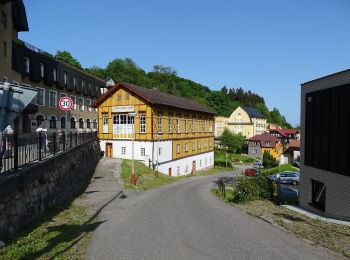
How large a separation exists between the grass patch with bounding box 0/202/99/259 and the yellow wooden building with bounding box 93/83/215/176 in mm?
23979

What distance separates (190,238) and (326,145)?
11.6 metres

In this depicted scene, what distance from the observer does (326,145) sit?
63.8 feet

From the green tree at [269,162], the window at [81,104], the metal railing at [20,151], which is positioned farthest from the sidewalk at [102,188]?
the green tree at [269,162]

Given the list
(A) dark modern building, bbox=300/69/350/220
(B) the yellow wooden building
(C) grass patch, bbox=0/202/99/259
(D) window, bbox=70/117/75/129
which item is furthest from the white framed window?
(C) grass patch, bbox=0/202/99/259

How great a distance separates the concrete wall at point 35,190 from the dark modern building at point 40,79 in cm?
503

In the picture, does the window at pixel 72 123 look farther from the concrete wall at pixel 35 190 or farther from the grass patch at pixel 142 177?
the concrete wall at pixel 35 190

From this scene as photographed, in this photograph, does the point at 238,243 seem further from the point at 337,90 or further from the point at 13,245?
the point at 337,90

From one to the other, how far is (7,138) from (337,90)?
1553 centimetres

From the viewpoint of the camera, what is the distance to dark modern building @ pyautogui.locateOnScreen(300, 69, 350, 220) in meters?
17.6

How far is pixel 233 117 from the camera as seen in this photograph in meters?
125

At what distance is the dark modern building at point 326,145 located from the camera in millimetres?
17594

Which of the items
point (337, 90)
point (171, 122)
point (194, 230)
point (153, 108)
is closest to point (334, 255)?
point (194, 230)

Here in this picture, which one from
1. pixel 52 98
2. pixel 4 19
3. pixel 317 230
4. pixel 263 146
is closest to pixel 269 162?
pixel 263 146

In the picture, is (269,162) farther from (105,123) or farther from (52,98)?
(52,98)
